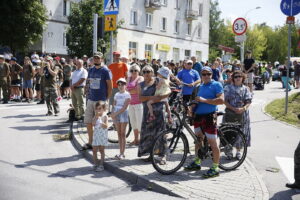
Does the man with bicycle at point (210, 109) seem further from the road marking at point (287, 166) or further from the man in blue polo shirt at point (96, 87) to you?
the man in blue polo shirt at point (96, 87)

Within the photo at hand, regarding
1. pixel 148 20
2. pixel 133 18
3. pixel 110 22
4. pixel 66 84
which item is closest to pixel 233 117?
pixel 110 22

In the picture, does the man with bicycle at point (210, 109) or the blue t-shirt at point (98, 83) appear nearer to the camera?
the man with bicycle at point (210, 109)

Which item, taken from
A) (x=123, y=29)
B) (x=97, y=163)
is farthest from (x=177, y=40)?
(x=97, y=163)

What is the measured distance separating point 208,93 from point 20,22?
86.2ft

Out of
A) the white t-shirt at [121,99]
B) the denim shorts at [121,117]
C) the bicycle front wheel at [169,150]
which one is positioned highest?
the white t-shirt at [121,99]

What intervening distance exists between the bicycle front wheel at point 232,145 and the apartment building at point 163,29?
30255 millimetres

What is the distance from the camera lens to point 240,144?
22.1 feet

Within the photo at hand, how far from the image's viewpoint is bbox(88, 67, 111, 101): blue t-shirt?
25.2ft

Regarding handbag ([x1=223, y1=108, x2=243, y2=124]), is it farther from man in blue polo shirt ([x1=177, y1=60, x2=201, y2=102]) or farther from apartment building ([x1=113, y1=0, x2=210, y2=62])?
apartment building ([x1=113, y1=0, x2=210, y2=62])

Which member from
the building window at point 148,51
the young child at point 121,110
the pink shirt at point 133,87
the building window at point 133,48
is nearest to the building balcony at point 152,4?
the building window at point 148,51

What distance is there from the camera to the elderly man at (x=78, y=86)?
1019 centimetres

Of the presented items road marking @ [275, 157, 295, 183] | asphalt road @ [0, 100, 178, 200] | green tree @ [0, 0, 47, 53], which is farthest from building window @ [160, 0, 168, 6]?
road marking @ [275, 157, 295, 183]

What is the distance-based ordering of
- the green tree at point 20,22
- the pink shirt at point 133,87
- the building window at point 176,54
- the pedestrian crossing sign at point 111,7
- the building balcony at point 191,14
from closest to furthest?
the pink shirt at point 133,87 → the pedestrian crossing sign at point 111,7 → the green tree at point 20,22 → the building window at point 176,54 → the building balcony at point 191,14

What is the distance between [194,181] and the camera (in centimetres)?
574
